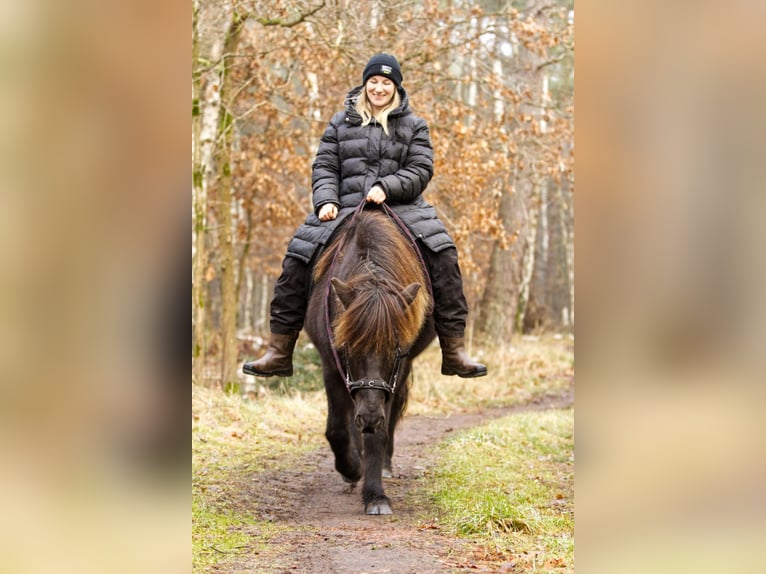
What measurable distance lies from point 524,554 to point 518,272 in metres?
15.8

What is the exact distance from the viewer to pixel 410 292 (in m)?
6.13

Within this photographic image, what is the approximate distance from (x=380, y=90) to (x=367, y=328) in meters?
2.15

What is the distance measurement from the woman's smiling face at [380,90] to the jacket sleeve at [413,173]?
35 centimetres

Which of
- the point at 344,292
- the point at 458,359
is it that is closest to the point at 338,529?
the point at 344,292

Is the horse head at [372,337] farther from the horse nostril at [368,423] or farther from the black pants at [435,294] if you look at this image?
the black pants at [435,294]

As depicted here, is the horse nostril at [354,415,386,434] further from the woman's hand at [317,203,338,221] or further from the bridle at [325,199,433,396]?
the woman's hand at [317,203,338,221]

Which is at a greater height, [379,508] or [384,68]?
[384,68]

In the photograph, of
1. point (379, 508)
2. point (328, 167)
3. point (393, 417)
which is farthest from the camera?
point (393, 417)

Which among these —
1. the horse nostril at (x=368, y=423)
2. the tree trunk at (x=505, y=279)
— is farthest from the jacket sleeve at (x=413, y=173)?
the tree trunk at (x=505, y=279)

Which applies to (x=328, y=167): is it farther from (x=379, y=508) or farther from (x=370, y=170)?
(x=379, y=508)
